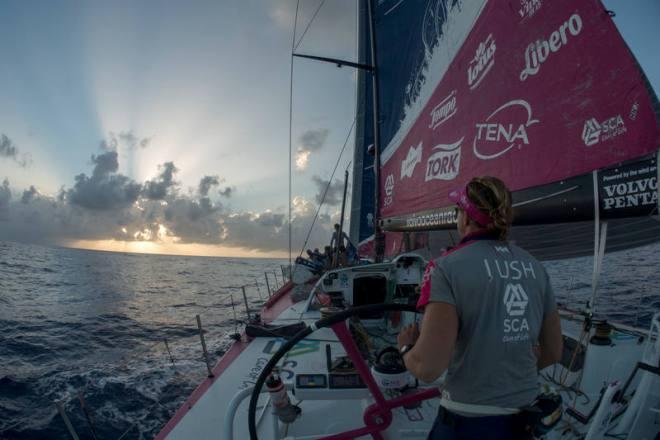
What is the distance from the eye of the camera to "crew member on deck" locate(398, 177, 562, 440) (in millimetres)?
1188

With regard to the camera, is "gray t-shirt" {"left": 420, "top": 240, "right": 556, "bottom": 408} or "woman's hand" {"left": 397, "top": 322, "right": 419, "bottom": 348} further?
"woman's hand" {"left": 397, "top": 322, "right": 419, "bottom": 348}

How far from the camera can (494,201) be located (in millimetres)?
1320

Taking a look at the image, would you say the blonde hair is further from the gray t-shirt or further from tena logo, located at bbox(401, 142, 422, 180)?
tena logo, located at bbox(401, 142, 422, 180)

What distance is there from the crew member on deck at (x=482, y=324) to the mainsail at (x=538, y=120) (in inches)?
41.1

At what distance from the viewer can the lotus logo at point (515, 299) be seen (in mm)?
1251

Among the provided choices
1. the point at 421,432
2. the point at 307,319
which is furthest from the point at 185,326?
the point at 421,432

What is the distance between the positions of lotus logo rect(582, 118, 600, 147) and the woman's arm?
6.10ft

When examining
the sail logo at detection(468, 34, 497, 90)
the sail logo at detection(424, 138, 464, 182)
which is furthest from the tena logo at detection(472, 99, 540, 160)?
the sail logo at detection(468, 34, 497, 90)

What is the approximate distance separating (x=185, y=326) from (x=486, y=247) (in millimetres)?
14864

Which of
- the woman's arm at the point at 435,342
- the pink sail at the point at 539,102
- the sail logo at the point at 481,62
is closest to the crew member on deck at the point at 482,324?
the woman's arm at the point at 435,342

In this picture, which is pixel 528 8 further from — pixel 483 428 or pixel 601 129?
pixel 483 428

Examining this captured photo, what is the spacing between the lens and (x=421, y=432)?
2.41 meters

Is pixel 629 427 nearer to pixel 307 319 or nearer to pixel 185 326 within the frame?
pixel 307 319

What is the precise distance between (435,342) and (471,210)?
54 cm
